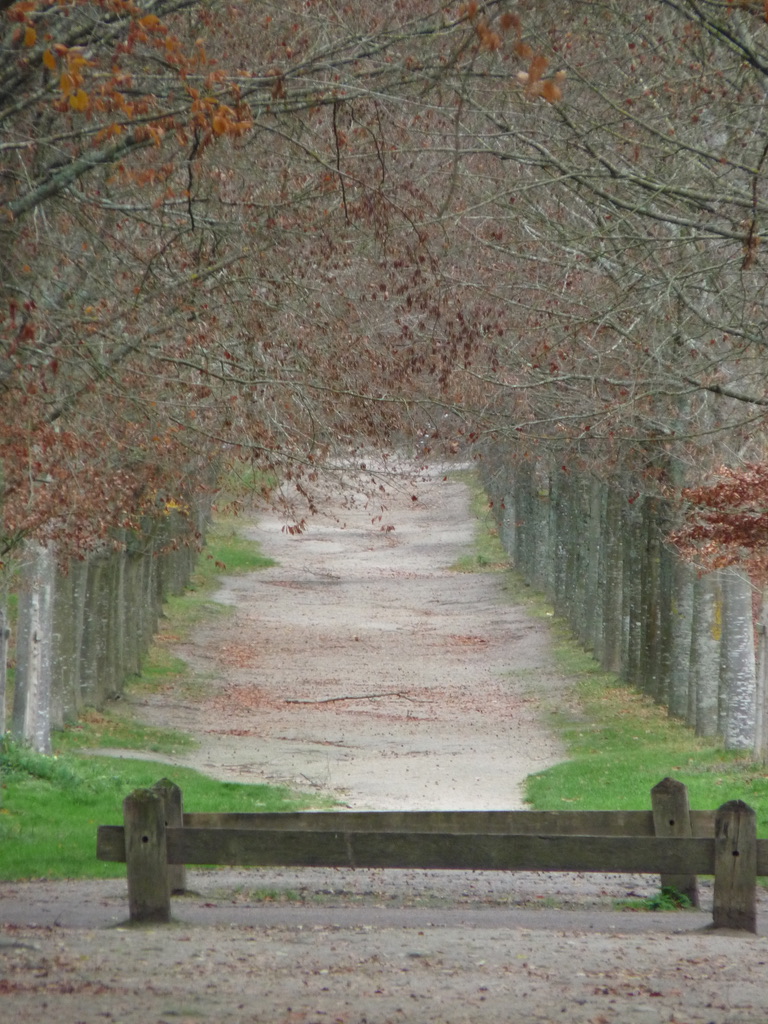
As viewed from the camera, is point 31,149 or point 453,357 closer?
point 31,149

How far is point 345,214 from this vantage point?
1005cm

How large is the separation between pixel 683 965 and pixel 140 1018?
347 centimetres

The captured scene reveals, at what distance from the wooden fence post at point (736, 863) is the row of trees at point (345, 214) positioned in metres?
3.47

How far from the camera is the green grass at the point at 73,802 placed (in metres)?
13.3

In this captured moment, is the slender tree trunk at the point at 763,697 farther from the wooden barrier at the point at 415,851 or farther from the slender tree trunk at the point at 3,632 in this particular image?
the wooden barrier at the point at 415,851

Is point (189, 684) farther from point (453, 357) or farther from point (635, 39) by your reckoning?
point (635, 39)

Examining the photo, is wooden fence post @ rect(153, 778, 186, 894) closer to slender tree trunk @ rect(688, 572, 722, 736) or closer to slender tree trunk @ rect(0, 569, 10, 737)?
slender tree trunk @ rect(0, 569, 10, 737)

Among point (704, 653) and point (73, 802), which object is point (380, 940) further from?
point (704, 653)

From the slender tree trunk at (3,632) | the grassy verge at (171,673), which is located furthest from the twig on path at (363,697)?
the slender tree trunk at (3,632)

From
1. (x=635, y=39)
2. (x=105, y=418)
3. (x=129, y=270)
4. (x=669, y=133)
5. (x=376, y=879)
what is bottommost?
(x=376, y=879)

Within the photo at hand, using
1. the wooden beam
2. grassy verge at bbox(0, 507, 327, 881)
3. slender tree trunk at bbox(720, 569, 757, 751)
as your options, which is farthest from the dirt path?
the wooden beam

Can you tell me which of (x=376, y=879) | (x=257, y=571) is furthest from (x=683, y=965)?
(x=257, y=571)

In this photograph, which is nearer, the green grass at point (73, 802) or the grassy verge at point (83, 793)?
the green grass at point (73, 802)

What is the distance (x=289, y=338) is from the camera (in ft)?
42.1
